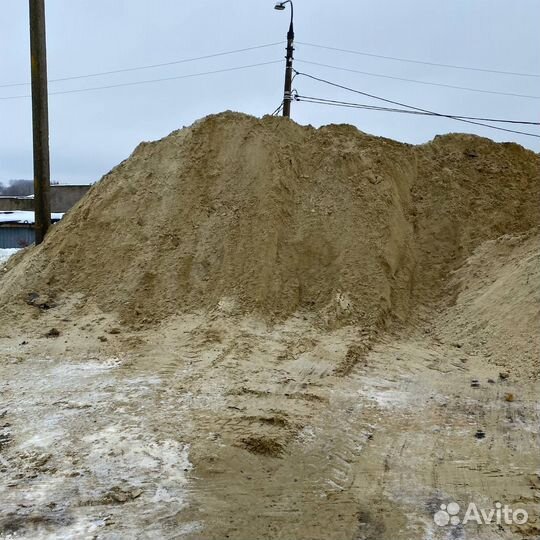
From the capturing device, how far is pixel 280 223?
9.52m

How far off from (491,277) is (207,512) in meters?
6.31

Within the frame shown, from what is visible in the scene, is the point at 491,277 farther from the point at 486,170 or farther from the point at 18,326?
the point at 18,326

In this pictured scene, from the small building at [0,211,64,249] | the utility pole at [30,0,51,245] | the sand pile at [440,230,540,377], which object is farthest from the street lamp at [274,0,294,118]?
the sand pile at [440,230,540,377]

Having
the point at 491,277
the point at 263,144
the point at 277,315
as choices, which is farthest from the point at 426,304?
the point at 263,144

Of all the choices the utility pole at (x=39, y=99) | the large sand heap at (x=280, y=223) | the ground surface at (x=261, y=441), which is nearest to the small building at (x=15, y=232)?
the large sand heap at (x=280, y=223)

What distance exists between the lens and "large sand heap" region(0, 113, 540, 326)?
29.0 ft

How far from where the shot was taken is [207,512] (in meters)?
3.86

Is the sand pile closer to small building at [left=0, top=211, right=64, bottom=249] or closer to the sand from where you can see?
the sand

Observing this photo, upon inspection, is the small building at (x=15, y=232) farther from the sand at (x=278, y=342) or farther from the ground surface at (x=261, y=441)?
the ground surface at (x=261, y=441)

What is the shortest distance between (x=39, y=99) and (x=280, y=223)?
504 cm

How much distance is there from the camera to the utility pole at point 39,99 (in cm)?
1044

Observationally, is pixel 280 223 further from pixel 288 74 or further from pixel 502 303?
pixel 288 74

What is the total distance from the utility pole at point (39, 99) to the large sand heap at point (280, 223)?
868 millimetres

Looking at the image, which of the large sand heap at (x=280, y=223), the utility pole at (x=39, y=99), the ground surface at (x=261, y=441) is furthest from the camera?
the utility pole at (x=39, y=99)
